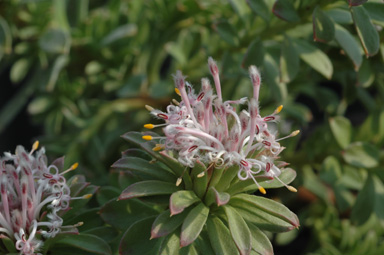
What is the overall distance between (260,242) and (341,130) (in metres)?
0.71

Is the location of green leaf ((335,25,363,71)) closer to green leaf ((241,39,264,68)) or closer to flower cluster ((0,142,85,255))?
green leaf ((241,39,264,68))

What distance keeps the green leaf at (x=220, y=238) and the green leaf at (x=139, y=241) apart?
111mm

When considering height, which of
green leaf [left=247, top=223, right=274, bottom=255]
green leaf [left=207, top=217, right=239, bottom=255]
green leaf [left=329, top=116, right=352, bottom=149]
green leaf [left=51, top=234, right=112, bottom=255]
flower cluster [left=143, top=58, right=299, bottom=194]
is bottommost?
green leaf [left=329, top=116, right=352, bottom=149]

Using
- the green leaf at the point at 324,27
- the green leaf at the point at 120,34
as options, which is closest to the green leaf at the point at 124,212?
the green leaf at the point at 324,27

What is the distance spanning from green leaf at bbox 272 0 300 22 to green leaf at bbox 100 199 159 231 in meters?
0.56

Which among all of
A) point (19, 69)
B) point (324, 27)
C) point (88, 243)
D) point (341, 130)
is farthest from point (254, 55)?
point (19, 69)

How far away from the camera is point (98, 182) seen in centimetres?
138

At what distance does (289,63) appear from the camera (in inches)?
47.2

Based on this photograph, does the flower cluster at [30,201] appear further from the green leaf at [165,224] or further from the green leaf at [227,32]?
the green leaf at [227,32]

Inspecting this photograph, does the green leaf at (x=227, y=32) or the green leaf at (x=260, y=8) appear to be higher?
the green leaf at (x=260, y=8)

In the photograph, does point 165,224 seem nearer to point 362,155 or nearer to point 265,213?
point 265,213

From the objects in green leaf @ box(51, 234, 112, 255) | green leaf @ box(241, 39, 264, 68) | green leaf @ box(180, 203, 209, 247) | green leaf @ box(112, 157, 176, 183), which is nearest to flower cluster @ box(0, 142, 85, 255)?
green leaf @ box(51, 234, 112, 255)

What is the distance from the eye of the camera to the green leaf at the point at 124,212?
3.01ft

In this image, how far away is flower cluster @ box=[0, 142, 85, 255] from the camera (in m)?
0.84
